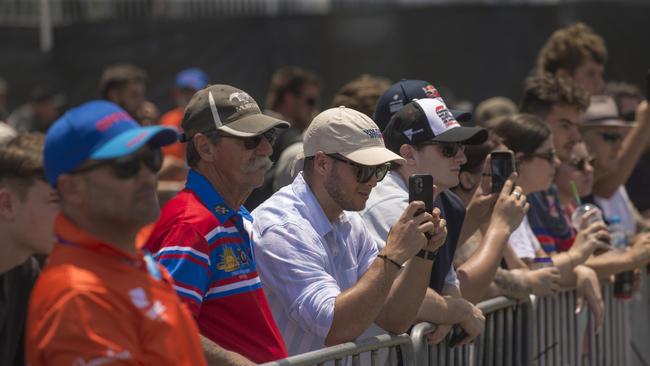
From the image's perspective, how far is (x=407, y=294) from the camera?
4.54m

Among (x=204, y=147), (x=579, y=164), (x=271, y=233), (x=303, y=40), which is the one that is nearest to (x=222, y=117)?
(x=204, y=147)

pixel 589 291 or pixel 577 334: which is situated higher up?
pixel 589 291

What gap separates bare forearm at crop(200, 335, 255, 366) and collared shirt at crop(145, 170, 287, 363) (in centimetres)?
17

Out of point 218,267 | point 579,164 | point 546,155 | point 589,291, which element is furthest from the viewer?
point 579,164

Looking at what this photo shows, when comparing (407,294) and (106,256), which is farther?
(407,294)

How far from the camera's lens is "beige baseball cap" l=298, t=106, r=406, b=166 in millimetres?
4551

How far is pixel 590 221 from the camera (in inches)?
256

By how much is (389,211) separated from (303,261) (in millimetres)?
785

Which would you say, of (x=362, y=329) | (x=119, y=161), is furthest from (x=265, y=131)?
(x=119, y=161)

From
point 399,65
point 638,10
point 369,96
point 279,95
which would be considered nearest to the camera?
point 369,96

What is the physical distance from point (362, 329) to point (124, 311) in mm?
1465

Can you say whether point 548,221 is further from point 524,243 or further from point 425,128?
point 425,128

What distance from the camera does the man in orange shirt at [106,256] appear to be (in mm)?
2971

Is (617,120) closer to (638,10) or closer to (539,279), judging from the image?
(539,279)
